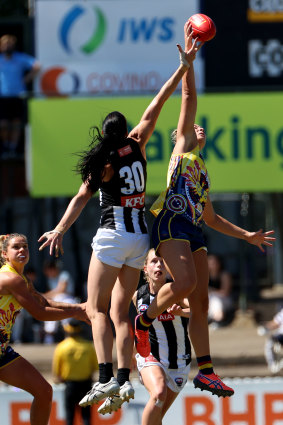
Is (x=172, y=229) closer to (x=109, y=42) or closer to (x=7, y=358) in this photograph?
(x=7, y=358)

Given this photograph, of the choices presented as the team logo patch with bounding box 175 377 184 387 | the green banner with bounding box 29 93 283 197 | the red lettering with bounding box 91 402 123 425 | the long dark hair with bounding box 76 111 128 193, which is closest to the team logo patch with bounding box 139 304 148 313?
the team logo patch with bounding box 175 377 184 387

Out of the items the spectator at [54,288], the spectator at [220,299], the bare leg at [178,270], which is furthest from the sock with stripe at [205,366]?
the spectator at [220,299]

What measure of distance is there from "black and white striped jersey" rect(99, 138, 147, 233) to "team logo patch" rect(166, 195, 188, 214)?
9.0 inches

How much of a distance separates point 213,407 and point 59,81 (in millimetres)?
7184

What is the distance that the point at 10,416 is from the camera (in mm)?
11000

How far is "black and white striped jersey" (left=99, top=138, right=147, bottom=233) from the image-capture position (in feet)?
23.8

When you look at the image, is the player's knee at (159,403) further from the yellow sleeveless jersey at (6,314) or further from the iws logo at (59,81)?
the iws logo at (59,81)

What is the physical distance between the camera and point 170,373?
30.4 ft

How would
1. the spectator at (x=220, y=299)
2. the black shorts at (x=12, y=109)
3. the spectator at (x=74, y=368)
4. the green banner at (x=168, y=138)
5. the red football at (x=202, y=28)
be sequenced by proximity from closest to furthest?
1. the red football at (x=202, y=28)
2. the spectator at (x=74, y=368)
3. the green banner at (x=168, y=138)
4. the black shorts at (x=12, y=109)
5. the spectator at (x=220, y=299)

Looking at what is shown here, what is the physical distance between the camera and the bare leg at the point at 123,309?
7.35 meters

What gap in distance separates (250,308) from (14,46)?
7017 millimetres

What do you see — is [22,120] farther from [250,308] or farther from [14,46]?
[250,308]

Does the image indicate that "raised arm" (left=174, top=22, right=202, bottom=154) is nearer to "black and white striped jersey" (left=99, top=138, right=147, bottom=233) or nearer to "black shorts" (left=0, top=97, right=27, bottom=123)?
"black and white striped jersey" (left=99, top=138, right=147, bottom=233)

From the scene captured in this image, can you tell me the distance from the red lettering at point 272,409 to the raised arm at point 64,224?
4748 millimetres
